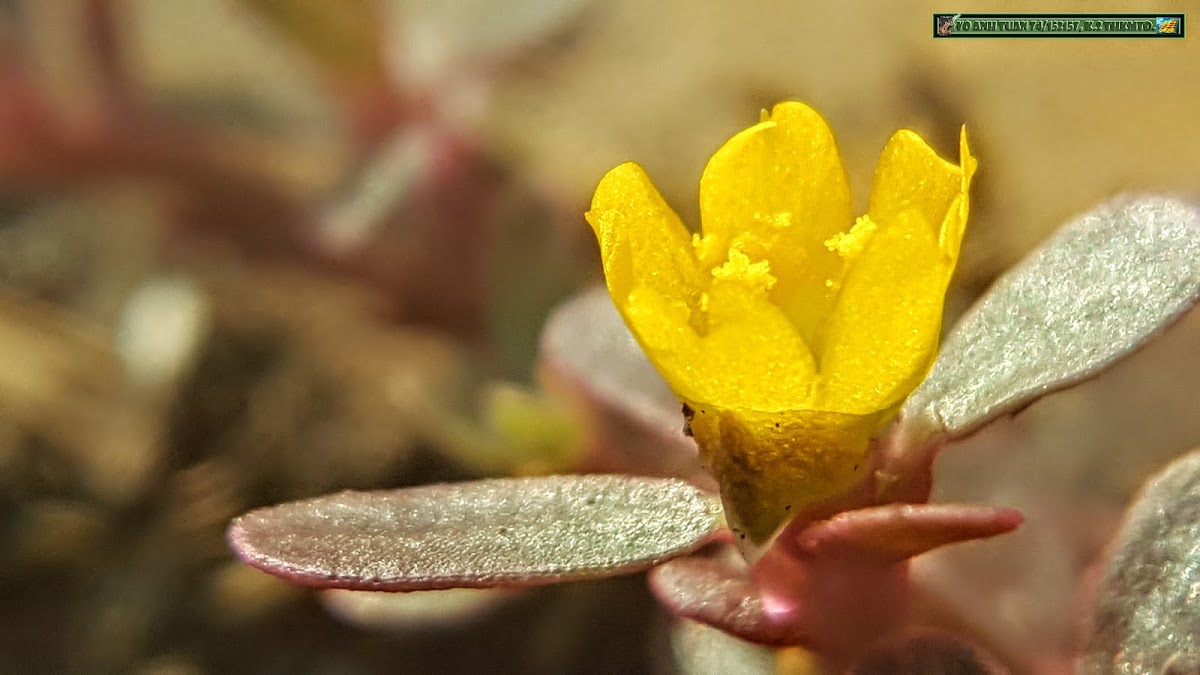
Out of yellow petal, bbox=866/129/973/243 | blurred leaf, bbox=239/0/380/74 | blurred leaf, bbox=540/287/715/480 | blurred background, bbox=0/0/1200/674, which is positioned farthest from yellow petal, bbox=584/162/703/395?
blurred leaf, bbox=239/0/380/74

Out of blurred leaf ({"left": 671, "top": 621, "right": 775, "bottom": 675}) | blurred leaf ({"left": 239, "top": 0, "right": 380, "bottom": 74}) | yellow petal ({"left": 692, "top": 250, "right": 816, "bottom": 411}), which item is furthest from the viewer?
blurred leaf ({"left": 239, "top": 0, "right": 380, "bottom": 74})

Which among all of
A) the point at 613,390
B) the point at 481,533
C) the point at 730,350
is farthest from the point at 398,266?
the point at 730,350

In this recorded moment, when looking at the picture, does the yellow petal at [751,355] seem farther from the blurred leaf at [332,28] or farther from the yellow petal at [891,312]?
the blurred leaf at [332,28]

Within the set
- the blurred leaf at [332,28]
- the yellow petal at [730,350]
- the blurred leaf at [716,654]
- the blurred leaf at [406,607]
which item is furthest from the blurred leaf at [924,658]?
the blurred leaf at [332,28]

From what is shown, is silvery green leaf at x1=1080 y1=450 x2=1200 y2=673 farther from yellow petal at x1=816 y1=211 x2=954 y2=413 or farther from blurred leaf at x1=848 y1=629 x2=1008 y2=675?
yellow petal at x1=816 y1=211 x2=954 y2=413

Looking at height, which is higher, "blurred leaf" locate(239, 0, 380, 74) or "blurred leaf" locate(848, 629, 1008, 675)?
"blurred leaf" locate(239, 0, 380, 74)
